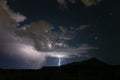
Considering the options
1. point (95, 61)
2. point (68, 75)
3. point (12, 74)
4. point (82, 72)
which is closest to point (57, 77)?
point (68, 75)

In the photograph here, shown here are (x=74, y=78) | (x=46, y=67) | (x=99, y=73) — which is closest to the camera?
(x=74, y=78)

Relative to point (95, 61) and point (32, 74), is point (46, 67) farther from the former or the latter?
point (95, 61)

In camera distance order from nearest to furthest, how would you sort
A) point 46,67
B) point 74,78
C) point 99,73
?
point 74,78
point 99,73
point 46,67

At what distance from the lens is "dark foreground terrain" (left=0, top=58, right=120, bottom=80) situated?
116 metres

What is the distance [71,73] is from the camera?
124 meters

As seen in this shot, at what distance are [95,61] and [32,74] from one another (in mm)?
40842

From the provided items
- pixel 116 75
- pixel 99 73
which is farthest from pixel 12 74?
pixel 116 75

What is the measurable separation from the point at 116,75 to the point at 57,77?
28017 millimetres

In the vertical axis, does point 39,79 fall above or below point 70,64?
below

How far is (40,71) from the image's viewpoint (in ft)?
412

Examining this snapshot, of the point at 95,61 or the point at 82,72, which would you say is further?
the point at 95,61

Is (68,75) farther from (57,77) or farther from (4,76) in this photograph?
(4,76)

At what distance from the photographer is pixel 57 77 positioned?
11575cm

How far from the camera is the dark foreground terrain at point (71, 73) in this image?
382ft
